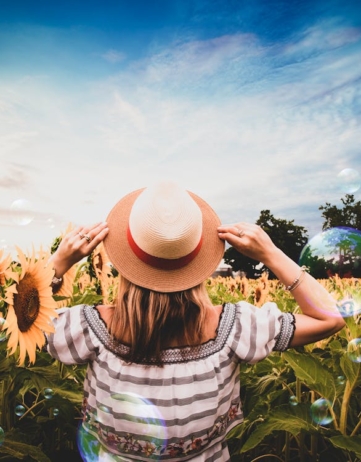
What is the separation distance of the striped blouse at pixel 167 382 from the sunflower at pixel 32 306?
0.11 metres

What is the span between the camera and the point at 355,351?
7.54 ft

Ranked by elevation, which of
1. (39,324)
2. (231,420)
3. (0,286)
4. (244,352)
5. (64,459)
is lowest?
(64,459)

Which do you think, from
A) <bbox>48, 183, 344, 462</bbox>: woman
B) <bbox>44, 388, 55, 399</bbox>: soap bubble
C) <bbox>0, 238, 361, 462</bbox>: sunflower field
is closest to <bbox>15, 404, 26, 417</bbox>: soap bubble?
<bbox>0, 238, 361, 462</bbox>: sunflower field

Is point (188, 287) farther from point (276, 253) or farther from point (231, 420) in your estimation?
point (231, 420)

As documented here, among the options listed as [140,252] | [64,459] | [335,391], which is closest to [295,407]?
[335,391]

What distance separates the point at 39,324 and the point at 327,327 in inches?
49.7

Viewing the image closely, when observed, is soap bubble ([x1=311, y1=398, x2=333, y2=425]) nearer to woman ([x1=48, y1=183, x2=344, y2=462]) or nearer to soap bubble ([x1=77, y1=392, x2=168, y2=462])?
woman ([x1=48, y1=183, x2=344, y2=462])

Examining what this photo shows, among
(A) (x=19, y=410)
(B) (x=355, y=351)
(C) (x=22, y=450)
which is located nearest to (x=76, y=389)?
(A) (x=19, y=410)

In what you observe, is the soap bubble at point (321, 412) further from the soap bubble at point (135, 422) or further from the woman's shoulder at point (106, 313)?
the woman's shoulder at point (106, 313)

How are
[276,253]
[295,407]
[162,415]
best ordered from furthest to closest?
[295,407], [276,253], [162,415]

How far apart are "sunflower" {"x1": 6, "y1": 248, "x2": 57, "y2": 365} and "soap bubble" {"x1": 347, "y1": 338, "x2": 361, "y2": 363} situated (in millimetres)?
1467

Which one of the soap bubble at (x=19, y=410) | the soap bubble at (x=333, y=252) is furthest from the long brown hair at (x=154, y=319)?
the soap bubble at (x=333, y=252)

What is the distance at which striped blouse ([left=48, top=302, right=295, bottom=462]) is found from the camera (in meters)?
1.89

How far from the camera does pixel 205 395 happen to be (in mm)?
1904
